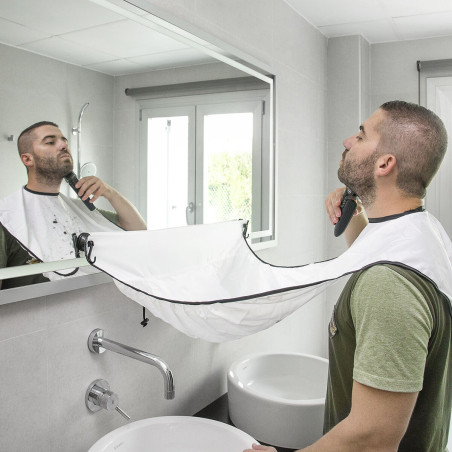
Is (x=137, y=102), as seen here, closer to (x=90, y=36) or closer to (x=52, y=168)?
(x=90, y=36)

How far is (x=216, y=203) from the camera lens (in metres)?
1.75

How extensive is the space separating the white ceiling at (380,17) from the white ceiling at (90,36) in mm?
1157

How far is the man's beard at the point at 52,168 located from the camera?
1115 millimetres

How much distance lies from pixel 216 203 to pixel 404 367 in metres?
0.98

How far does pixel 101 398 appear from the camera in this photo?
1265mm

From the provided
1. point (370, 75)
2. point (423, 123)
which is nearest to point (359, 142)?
point (423, 123)

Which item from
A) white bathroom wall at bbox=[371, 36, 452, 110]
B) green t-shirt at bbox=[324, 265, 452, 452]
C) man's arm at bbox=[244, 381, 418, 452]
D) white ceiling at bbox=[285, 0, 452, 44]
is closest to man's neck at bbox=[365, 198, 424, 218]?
green t-shirt at bbox=[324, 265, 452, 452]

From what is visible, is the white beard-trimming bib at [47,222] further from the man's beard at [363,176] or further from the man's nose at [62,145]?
the man's beard at [363,176]

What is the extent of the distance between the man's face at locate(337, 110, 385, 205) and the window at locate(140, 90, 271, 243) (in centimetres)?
54

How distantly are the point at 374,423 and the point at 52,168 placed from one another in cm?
87

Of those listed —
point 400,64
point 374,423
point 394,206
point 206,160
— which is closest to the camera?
point 374,423

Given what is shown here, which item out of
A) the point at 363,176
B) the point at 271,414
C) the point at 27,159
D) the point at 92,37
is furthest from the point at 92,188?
the point at 271,414

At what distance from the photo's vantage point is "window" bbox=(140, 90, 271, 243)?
1.46m

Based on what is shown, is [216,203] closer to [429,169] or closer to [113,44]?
[113,44]
